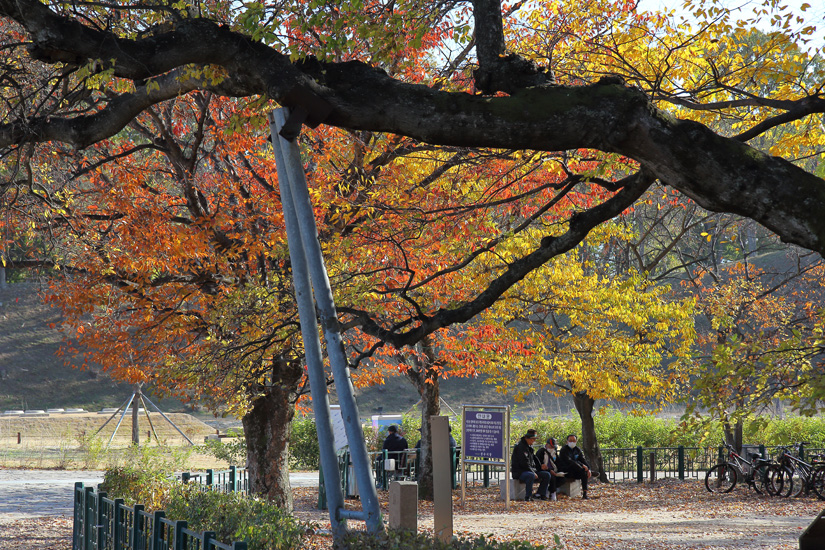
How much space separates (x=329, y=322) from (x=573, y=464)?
14.1 m

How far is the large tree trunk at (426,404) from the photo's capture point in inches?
706

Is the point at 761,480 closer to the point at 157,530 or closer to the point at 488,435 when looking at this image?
the point at 488,435

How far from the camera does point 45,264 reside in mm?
13383

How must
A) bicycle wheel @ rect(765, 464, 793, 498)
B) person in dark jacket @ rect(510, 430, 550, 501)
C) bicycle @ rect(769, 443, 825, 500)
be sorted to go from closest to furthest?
person in dark jacket @ rect(510, 430, 550, 501), bicycle @ rect(769, 443, 825, 500), bicycle wheel @ rect(765, 464, 793, 498)

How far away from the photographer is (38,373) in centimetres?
6162

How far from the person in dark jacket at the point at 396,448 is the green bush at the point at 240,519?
40.1 feet

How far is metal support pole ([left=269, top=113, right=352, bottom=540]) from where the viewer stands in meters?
6.09

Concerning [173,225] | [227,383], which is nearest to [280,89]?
[227,383]

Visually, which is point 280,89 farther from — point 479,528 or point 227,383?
point 479,528

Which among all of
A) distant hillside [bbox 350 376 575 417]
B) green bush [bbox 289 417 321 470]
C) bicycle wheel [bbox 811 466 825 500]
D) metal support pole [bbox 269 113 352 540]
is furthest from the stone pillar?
distant hillside [bbox 350 376 575 417]

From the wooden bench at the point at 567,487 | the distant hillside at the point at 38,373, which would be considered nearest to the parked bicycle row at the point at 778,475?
the wooden bench at the point at 567,487

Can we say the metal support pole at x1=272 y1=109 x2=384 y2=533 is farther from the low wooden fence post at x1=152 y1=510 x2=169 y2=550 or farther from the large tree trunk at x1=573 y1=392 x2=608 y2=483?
the large tree trunk at x1=573 y1=392 x2=608 y2=483

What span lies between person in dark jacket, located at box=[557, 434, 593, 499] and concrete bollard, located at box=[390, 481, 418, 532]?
1338 centimetres

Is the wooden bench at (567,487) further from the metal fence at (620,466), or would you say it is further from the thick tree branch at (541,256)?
the thick tree branch at (541,256)
